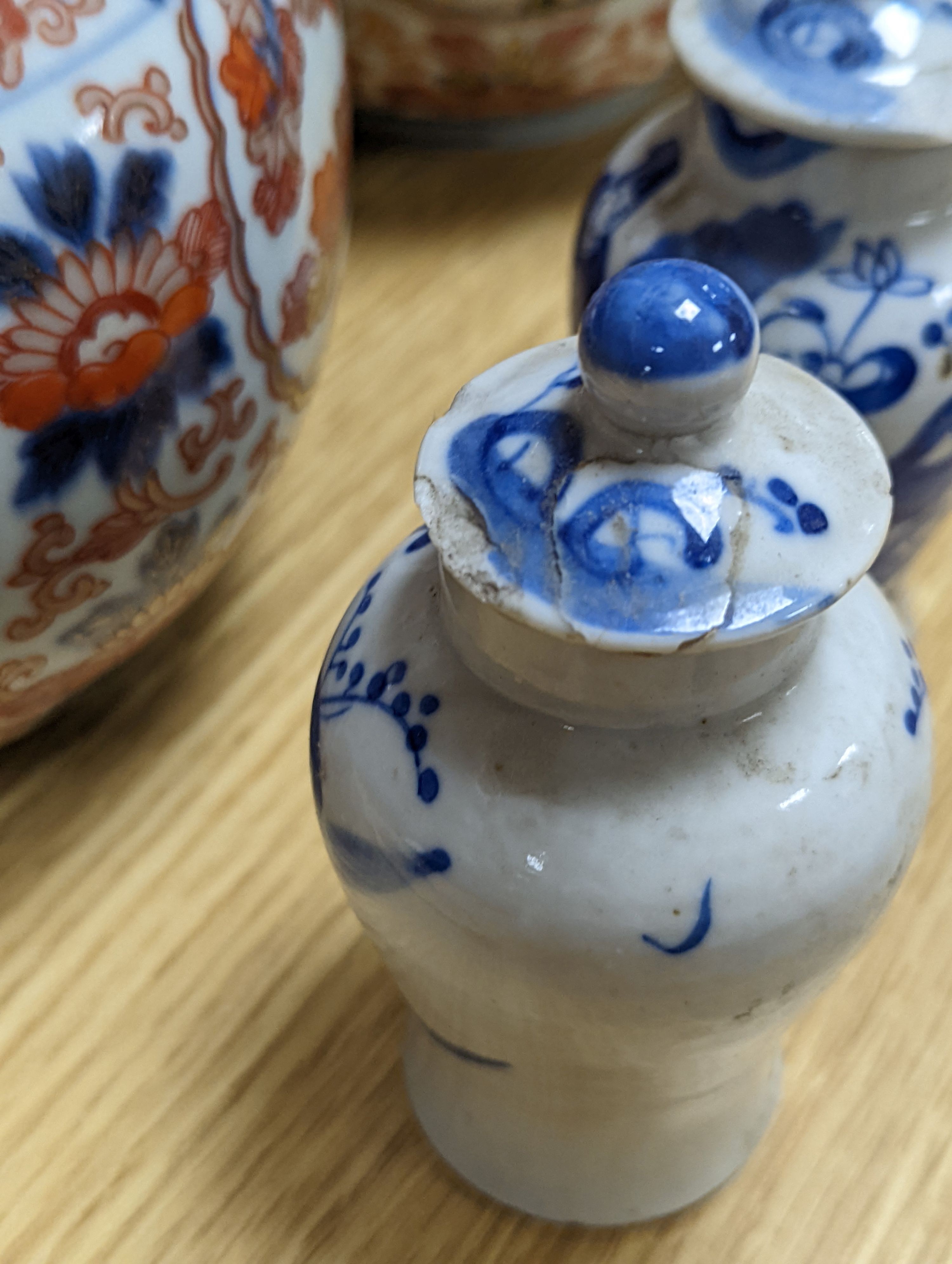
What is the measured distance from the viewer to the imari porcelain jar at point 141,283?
356mm

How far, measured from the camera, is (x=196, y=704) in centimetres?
58

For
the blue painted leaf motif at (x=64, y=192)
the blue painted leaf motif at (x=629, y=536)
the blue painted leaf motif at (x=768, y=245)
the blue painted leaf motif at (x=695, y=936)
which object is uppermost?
the blue painted leaf motif at (x=64, y=192)

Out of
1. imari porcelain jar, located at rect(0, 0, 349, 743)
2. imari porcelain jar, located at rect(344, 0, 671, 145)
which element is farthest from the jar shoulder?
imari porcelain jar, located at rect(344, 0, 671, 145)

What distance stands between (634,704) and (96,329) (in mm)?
184

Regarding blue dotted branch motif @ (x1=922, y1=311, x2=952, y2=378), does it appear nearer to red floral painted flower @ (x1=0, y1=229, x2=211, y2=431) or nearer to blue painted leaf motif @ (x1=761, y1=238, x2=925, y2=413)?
blue painted leaf motif @ (x1=761, y1=238, x2=925, y2=413)

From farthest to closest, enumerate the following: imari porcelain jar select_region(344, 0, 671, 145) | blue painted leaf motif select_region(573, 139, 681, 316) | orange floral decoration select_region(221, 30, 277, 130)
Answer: imari porcelain jar select_region(344, 0, 671, 145) → blue painted leaf motif select_region(573, 139, 681, 316) → orange floral decoration select_region(221, 30, 277, 130)

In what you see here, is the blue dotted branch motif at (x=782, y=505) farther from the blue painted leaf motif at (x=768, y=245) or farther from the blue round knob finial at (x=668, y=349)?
the blue painted leaf motif at (x=768, y=245)

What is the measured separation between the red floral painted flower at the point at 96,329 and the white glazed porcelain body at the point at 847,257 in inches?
7.0

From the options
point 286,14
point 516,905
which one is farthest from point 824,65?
point 516,905

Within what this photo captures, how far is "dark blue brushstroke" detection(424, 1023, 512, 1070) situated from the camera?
39 cm

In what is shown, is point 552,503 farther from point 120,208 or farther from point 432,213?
point 432,213

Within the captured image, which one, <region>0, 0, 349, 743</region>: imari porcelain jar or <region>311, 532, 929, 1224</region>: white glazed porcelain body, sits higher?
<region>0, 0, 349, 743</region>: imari porcelain jar

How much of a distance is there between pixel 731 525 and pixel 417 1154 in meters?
0.27

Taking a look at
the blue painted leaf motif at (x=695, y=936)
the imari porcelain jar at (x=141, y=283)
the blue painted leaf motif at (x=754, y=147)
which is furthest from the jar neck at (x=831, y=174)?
the blue painted leaf motif at (x=695, y=936)
